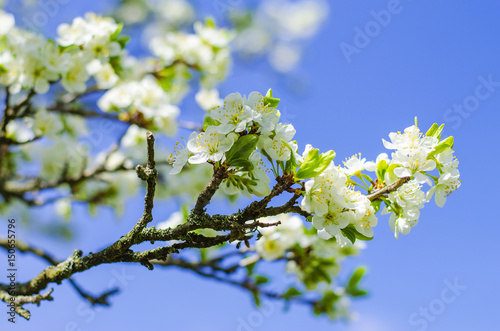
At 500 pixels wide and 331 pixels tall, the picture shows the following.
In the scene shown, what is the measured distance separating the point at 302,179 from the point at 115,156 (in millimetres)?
2707

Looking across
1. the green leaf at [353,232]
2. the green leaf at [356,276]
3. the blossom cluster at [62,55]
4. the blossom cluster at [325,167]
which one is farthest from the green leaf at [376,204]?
the blossom cluster at [62,55]

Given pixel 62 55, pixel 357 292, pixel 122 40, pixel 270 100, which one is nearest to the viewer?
pixel 270 100

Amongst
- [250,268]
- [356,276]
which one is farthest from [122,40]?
[356,276]

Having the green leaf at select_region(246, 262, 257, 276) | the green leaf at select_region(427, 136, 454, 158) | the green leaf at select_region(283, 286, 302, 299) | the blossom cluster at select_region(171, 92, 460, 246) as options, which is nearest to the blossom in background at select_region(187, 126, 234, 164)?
the blossom cluster at select_region(171, 92, 460, 246)

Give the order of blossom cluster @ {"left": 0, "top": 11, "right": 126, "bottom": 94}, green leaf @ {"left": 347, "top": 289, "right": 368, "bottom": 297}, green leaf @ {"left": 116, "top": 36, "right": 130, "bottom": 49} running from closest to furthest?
1. blossom cluster @ {"left": 0, "top": 11, "right": 126, "bottom": 94}
2. green leaf @ {"left": 116, "top": 36, "right": 130, "bottom": 49}
3. green leaf @ {"left": 347, "top": 289, "right": 368, "bottom": 297}

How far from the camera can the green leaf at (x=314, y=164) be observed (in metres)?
1.31

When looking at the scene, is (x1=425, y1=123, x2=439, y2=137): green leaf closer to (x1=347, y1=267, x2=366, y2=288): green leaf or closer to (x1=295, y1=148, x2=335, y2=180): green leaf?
(x1=295, y1=148, x2=335, y2=180): green leaf

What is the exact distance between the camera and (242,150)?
1297mm

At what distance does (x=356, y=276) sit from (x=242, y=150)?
204 centimetres

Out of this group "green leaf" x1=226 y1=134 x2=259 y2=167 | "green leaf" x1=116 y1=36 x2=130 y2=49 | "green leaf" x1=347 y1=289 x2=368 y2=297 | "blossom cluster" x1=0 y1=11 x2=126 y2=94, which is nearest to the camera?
"green leaf" x1=226 y1=134 x2=259 y2=167

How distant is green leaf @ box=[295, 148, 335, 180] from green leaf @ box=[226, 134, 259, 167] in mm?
162

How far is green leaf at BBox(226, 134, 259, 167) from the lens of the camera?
129 centimetres

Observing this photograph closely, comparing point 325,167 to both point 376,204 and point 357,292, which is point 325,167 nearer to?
point 376,204

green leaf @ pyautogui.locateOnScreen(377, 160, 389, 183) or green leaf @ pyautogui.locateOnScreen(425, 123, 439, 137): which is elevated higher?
green leaf @ pyautogui.locateOnScreen(425, 123, 439, 137)
